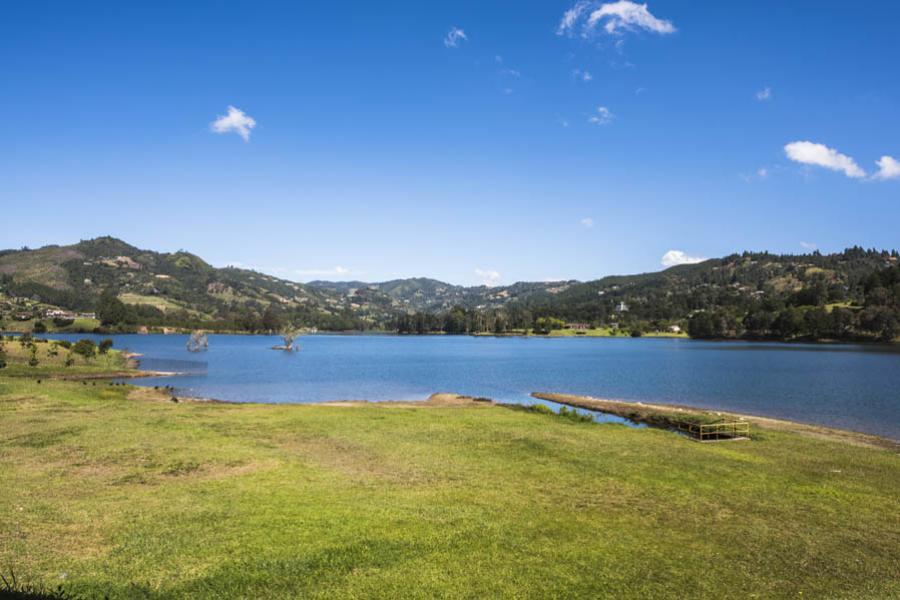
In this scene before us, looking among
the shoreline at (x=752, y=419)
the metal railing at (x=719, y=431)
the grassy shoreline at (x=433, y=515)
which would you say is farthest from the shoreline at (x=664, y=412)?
the grassy shoreline at (x=433, y=515)

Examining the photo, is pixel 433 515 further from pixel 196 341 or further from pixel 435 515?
pixel 196 341

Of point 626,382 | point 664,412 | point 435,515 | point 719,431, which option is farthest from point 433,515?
point 626,382

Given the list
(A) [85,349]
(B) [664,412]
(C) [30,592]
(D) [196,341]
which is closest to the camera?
(C) [30,592]

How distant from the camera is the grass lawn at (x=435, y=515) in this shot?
1395 centimetres

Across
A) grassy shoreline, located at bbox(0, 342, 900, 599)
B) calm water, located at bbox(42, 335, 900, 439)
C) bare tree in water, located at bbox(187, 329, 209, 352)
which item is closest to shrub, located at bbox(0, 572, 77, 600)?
grassy shoreline, located at bbox(0, 342, 900, 599)

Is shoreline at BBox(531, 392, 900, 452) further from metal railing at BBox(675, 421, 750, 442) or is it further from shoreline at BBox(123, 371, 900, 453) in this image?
metal railing at BBox(675, 421, 750, 442)

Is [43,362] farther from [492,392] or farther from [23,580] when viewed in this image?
[23,580]

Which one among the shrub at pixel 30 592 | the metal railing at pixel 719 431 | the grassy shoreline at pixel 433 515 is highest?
the shrub at pixel 30 592

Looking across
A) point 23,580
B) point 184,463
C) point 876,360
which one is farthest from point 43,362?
point 876,360

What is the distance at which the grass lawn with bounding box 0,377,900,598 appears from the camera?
13.9m

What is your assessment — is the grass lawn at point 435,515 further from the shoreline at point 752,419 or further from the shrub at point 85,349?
the shrub at point 85,349

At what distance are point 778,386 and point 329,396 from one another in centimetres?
6328

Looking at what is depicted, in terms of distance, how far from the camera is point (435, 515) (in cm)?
1880

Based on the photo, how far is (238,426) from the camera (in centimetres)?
3762
